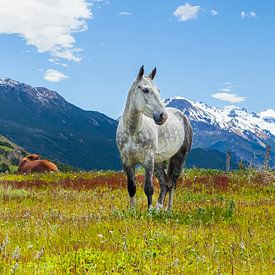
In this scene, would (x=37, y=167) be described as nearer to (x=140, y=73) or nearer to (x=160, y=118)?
(x=140, y=73)

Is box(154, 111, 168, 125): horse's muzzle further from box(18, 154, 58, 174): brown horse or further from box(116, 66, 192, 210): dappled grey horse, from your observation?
box(18, 154, 58, 174): brown horse

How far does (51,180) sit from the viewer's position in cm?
2341

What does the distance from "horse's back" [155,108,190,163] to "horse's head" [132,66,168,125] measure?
1.75 metres

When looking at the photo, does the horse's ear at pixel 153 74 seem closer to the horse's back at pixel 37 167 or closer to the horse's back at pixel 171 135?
the horse's back at pixel 171 135

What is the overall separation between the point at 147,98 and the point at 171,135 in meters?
2.43

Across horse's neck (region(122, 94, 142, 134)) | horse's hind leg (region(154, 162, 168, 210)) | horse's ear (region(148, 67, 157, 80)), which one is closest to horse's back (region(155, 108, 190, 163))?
horse's hind leg (region(154, 162, 168, 210))

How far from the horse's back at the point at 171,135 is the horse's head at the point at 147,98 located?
175cm

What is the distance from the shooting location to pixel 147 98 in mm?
10820

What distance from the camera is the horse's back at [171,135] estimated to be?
494 inches

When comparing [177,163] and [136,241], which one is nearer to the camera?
[136,241]

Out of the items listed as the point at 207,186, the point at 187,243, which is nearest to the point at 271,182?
the point at 207,186

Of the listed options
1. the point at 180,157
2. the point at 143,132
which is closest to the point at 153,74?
the point at 143,132

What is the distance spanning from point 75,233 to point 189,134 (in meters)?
7.47

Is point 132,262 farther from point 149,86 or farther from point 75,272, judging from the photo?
point 149,86
